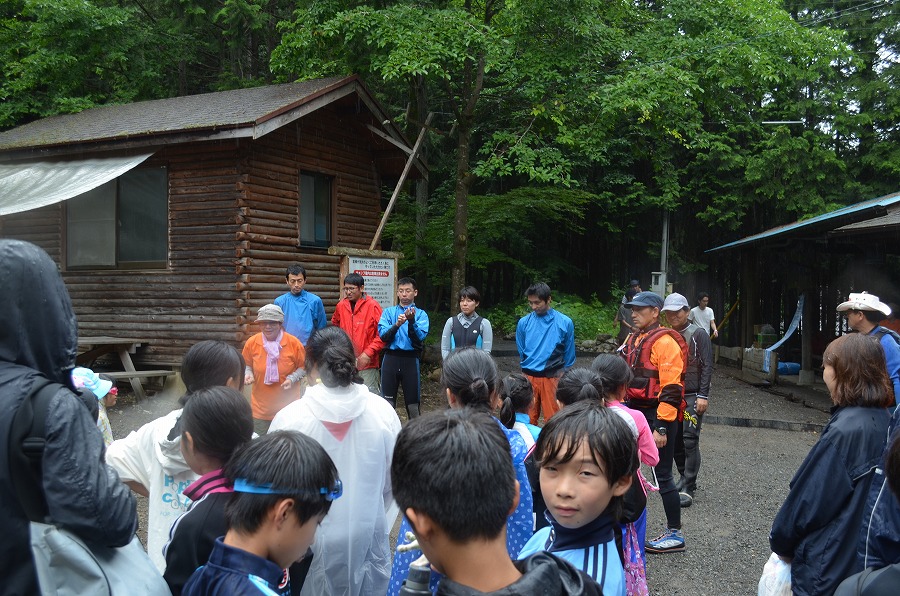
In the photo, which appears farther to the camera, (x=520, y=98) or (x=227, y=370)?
(x=520, y=98)

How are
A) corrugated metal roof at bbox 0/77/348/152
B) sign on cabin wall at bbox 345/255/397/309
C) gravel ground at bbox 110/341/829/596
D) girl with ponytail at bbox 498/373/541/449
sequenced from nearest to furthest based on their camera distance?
girl with ponytail at bbox 498/373/541/449
gravel ground at bbox 110/341/829/596
corrugated metal roof at bbox 0/77/348/152
sign on cabin wall at bbox 345/255/397/309

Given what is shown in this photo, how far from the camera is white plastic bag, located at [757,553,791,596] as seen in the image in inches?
125

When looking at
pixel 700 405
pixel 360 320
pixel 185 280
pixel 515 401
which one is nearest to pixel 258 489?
pixel 515 401

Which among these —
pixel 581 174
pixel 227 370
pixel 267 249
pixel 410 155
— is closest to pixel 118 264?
pixel 267 249

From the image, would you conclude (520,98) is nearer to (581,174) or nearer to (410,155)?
(410,155)

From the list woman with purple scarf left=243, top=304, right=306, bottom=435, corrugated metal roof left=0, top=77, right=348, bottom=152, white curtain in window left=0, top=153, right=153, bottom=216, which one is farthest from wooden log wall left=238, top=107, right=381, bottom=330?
woman with purple scarf left=243, top=304, right=306, bottom=435

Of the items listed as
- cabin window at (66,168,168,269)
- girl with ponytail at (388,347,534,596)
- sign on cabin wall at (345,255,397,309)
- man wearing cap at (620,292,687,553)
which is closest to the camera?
girl with ponytail at (388,347,534,596)

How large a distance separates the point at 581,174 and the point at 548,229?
3.24 metres

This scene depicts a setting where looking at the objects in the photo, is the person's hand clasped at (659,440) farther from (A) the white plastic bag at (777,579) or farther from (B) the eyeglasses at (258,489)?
(B) the eyeglasses at (258,489)

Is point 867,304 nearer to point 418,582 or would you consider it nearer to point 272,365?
point 272,365

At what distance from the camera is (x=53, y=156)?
1183cm

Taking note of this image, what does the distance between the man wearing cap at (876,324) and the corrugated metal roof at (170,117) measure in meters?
7.96

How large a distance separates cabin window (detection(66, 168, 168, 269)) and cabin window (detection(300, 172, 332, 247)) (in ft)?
7.49

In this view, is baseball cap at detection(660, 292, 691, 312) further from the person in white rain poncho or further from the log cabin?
the log cabin
